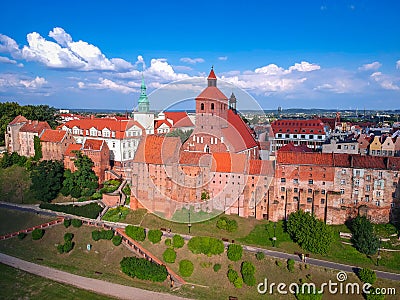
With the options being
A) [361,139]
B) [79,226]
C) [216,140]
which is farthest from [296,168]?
[79,226]

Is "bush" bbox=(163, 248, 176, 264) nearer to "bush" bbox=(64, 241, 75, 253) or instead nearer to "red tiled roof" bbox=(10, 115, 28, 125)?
"bush" bbox=(64, 241, 75, 253)

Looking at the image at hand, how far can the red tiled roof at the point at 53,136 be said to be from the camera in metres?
63.9

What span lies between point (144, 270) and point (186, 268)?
4.68 m

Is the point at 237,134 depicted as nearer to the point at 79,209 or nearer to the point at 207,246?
the point at 207,246

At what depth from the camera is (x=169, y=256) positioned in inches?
1569

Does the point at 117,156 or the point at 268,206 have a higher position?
the point at 117,156

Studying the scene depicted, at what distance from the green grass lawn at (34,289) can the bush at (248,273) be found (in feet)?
48.8

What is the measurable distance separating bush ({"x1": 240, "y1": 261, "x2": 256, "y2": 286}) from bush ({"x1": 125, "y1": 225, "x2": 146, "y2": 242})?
13187 millimetres

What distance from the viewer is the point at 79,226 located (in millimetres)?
47688

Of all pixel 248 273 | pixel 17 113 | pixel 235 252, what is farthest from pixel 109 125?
pixel 248 273

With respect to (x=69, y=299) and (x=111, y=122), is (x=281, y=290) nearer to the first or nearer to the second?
(x=69, y=299)

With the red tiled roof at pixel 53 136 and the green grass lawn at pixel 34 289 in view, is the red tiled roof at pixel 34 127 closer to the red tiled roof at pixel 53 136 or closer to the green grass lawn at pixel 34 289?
the red tiled roof at pixel 53 136

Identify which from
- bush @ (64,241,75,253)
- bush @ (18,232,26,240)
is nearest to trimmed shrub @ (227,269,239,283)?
bush @ (64,241,75,253)

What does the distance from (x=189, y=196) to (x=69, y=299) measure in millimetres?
18319
